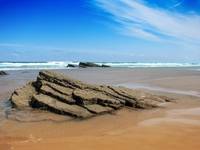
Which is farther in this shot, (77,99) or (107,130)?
(77,99)

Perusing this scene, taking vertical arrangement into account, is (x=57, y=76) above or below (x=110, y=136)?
above

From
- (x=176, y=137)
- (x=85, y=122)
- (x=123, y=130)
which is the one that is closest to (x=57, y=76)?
(x=85, y=122)

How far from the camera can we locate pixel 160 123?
8.11m

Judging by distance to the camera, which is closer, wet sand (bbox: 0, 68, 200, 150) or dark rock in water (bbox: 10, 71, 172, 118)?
wet sand (bbox: 0, 68, 200, 150)

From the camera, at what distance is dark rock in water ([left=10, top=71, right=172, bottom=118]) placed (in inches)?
378

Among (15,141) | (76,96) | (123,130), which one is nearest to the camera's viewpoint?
(15,141)

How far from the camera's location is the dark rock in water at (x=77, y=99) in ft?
31.5

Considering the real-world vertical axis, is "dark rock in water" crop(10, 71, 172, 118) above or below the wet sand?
above

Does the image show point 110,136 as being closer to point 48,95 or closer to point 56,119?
point 56,119

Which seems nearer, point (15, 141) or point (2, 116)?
point (15, 141)

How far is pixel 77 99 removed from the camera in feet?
32.9

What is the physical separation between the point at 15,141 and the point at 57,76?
232 inches

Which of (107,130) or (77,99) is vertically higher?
(77,99)

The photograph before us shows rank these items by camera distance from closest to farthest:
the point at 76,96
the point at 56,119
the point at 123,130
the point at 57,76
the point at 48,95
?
the point at 123,130 → the point at 56,119 → the point at 76,96 → the point at 48,95 → the point at 57,76
